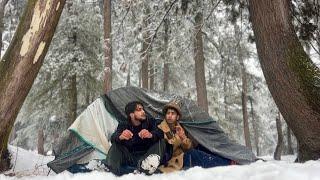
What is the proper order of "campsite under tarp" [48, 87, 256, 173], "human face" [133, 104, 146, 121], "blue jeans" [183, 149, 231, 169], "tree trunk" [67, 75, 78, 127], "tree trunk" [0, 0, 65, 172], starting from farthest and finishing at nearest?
1. "tree trunk" [67, 75, 78, 127]
2. "campsite under tarp" [48, 87, 256, 173]
3. "blue jeans" [183, 149, 231, 169]
4. "human face" [133, 104, 146, 121]
5. "tree trunk" [0, 0, 65, 172]

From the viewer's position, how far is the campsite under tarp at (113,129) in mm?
7094

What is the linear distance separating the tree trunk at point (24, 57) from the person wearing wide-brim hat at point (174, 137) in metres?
2.03

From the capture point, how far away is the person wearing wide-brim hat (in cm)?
627

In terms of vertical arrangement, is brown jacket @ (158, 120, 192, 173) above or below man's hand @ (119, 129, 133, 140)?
below

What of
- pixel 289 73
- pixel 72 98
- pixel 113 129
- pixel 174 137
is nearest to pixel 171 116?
pixel 174 137

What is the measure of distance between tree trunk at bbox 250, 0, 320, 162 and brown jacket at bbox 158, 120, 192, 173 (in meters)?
1.47

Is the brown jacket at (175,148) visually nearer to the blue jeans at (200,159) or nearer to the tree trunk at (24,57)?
the blue jeans at (200,159)

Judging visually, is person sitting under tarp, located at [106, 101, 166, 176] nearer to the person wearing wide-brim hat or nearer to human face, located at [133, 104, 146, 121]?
human face, located at [133, 104, 146, 121]

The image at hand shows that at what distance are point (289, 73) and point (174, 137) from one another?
184 centimetres

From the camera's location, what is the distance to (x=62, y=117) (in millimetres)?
17078

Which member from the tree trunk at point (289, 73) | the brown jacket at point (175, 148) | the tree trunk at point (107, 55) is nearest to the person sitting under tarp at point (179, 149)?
the brown jacket at point (175, 148)

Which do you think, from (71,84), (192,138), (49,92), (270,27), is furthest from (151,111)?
(49,92)

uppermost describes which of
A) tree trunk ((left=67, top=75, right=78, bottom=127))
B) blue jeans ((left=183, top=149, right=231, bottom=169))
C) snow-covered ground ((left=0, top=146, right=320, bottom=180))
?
tree trunk ((left=67, top=75, right=78, bottom=127))

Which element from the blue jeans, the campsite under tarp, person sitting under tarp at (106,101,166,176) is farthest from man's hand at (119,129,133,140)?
the campsite under tarp
